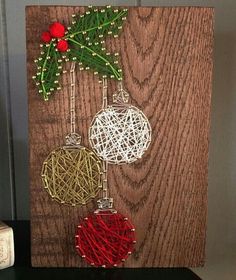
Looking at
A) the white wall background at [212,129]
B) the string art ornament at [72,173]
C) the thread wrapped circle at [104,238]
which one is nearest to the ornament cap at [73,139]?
the string art ornament at [72,173]

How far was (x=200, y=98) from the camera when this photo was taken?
22.8 inches

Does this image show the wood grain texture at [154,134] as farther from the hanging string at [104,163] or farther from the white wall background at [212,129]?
the white wall background at [212,129]

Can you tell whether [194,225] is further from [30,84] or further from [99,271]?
[30,84]

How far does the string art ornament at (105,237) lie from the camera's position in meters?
0.58

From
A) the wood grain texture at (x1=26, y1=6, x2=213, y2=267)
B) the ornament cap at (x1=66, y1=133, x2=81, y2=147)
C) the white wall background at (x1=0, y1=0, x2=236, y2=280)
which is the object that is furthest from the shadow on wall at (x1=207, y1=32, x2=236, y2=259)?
the ornament cap at (x1=66, y1=133, x2=81, y2=147)

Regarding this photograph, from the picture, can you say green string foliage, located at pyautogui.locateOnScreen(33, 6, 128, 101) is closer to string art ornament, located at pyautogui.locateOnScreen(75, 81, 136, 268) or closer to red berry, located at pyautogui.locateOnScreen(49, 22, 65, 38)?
red berry, located at pyautogui.locateOnScreen(49, 22, 65, 38)

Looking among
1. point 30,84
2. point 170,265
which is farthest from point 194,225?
point 30,84

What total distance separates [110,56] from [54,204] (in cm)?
22

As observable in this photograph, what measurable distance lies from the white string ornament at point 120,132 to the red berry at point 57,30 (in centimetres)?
11

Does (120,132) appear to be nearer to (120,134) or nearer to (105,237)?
(120,134)

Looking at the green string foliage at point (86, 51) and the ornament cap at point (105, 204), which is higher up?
the green string foliage at point (86, 51)

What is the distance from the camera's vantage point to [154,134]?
23.0 inches

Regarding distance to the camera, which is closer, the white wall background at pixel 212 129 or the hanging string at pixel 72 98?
the hanging string at pixel 72 98

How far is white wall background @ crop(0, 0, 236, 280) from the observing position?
0.76 meters
